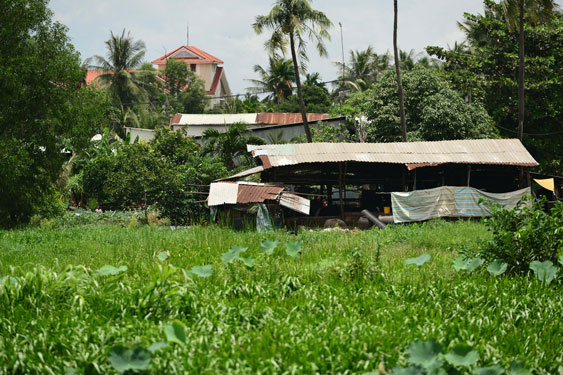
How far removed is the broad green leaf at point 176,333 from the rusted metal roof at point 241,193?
39.3 ft

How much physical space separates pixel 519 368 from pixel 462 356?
0.43 metres

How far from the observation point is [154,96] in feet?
153

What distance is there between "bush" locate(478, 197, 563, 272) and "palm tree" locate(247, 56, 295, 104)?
39977 mm

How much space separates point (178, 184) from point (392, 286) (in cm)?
1619

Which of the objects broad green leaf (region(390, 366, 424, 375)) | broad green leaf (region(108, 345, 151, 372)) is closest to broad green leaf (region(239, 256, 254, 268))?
broad green leaf (region(108, 345, 151, 372))

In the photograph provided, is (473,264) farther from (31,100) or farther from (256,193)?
(31,100)

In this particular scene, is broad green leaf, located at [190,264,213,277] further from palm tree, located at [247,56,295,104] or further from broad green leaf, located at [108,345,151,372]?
palm tree, located at [247,56,295,104]

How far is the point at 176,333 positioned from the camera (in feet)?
13.5

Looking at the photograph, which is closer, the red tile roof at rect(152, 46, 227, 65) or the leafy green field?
the leafy green field

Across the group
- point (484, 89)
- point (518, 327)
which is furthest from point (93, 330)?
point (484, 89)

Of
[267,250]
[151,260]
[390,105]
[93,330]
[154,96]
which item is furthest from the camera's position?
[154,96]

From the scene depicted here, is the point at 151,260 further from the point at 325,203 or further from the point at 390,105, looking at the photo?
the point at 390,105

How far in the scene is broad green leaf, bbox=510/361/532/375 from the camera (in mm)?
3908

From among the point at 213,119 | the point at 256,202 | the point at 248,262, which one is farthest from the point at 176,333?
the point at 213,119
